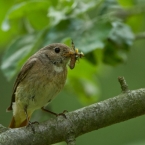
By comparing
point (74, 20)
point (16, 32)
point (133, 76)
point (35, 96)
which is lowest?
point (35, 96)

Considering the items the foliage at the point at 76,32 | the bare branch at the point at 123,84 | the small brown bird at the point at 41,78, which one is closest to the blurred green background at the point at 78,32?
the foliage at the point at 76,32

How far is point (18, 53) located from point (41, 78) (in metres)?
0.31

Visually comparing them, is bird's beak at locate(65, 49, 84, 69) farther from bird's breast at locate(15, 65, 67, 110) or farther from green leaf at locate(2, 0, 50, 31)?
green leaf at locate(2, 0, 50, 31)

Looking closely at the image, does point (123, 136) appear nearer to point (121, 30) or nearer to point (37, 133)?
point (121, 30)

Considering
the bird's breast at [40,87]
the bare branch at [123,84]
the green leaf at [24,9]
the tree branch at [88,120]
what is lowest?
the tree branch at [88,120]

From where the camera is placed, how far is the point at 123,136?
8.45 meters

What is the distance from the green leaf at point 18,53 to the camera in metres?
4.52

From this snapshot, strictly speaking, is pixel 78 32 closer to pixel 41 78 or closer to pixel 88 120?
pixel 41 78

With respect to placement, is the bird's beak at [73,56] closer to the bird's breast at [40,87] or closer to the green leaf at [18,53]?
the bird's breast at [40,87]

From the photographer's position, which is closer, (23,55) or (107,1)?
(23,55)

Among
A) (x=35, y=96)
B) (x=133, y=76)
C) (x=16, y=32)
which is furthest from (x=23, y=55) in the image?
(x=133, y=76)

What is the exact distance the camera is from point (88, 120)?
396 cm

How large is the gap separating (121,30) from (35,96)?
0.96 metres

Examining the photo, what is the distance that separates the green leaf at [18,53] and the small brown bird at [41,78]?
268 mm
